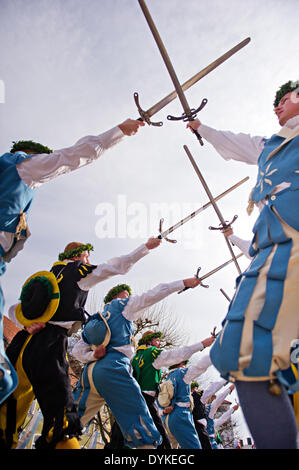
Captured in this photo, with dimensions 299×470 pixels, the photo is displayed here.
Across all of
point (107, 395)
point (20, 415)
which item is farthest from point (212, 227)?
point (20, 415)

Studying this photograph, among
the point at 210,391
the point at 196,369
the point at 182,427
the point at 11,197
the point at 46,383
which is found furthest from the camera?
the point at 210,391

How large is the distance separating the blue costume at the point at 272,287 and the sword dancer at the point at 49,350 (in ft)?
5.15

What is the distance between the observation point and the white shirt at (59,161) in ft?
7.48

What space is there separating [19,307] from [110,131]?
1820mm

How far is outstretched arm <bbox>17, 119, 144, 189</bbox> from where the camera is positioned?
2295 millimetres

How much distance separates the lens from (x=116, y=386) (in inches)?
136

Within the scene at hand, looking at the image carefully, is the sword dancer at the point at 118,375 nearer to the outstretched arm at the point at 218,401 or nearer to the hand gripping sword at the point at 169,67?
the hand gripping sword at the point at 169,67

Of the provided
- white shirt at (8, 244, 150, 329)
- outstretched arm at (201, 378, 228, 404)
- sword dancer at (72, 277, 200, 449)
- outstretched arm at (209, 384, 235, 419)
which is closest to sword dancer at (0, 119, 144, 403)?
white shirt at (8, 244, 150, 329)

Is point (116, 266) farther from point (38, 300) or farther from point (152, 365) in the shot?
point (152, 365)

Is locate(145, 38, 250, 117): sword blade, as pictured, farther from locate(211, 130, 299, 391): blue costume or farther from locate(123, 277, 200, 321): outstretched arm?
locate(123, 277, 200, 321): outstretched arm

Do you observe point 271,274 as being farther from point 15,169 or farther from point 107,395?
point 107,395

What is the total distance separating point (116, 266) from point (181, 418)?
322 cm

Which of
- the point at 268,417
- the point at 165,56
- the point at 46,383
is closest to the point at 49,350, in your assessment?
the point at 46,383

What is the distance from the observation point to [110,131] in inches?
108
